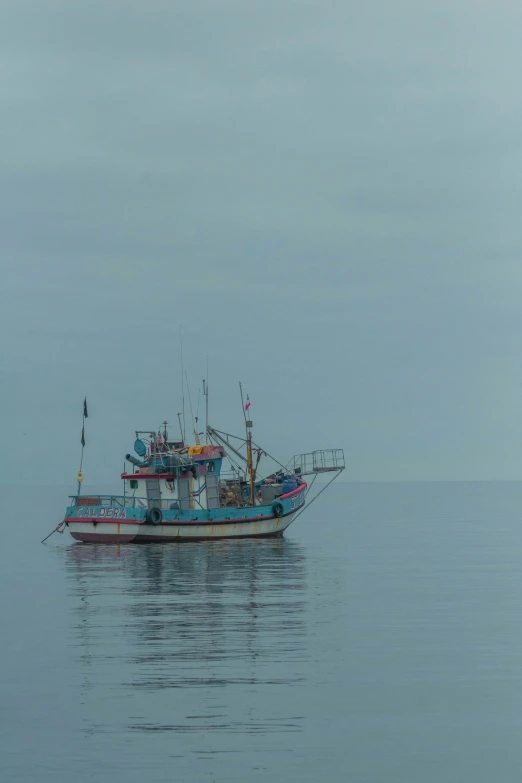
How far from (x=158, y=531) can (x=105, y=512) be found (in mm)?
3149

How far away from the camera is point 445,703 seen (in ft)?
73.9

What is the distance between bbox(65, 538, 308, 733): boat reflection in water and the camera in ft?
69.5

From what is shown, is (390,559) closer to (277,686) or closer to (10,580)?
(10,580)

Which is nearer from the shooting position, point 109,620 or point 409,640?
point 409,640

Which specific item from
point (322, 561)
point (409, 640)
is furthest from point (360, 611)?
point (322, 561)

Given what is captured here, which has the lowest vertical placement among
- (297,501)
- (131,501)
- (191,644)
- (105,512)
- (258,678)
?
(258,678)

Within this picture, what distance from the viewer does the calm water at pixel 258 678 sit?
18562mm

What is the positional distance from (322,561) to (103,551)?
41.3 feet

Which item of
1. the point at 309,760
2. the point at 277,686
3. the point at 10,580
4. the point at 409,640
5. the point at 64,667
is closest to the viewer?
the point at 309,760

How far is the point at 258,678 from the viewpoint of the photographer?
79.0 feet

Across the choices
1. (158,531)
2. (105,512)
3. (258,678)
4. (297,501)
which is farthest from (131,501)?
(258,678)

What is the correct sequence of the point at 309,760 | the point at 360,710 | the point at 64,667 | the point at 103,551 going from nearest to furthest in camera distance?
the point at 309,760 < the point at 360,710 < the point at 64,667 < the point at 103,551

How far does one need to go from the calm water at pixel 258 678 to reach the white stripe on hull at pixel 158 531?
10880mm

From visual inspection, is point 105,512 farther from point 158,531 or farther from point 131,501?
point 158,531
